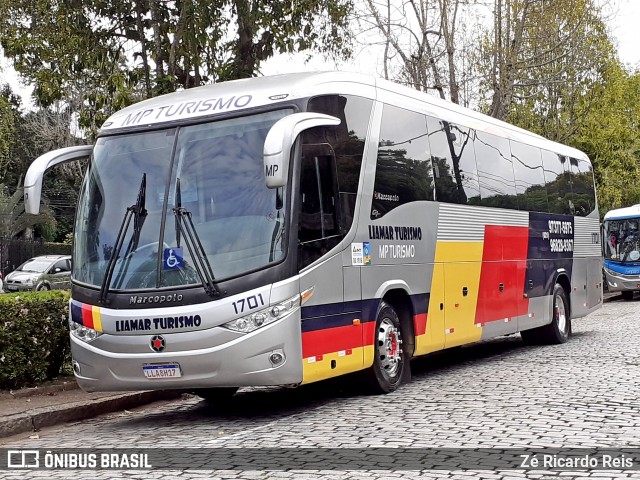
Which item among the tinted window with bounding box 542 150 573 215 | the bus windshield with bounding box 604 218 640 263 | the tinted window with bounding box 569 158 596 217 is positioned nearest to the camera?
the tinted window with bounding box 542 150 573 215

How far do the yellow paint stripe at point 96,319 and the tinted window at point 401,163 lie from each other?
3.16 meters

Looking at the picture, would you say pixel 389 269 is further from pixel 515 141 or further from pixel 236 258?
pixel 515 141

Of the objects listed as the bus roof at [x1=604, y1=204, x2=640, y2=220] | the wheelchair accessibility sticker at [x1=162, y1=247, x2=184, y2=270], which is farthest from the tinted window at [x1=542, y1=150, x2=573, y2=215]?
the bus roof at [x1=604, y1=204, x2=640, y2=220]

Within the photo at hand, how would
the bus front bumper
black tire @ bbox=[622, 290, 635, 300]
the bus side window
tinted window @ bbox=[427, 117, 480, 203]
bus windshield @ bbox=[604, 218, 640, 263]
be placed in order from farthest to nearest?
black tire @ bbox=[622, 290, 635, 300], bus windshield @ bbox=[604, 218, 640, 263], tinted window @ bbox=[427, 117, 480, 203], the bus side window, the bus front bumper

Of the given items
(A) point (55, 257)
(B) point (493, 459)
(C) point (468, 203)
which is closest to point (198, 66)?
(C) point (468, 203)

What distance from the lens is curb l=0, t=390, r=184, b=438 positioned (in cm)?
946

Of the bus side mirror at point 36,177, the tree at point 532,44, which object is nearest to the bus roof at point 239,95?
the bus side mirror at point 36,177

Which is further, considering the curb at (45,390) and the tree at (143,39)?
the tree at (143,39)

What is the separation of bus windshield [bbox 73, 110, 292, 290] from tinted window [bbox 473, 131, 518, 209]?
5.44 meters

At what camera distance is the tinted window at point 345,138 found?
32.5ft

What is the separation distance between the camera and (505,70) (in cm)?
2397

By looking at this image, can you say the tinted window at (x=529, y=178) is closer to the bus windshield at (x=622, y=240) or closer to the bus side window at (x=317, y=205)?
the bus side window at (x=317, y=205)

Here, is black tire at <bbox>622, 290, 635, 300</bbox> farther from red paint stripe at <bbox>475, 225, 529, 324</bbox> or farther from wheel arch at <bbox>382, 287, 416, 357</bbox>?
wheel arch at <bbox>382, 287, 416, 357</bbox>

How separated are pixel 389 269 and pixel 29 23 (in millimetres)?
8691
